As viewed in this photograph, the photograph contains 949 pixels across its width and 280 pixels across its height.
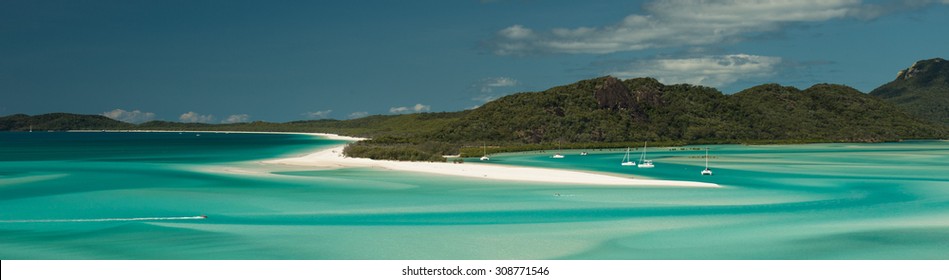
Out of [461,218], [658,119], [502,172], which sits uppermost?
[658,119]

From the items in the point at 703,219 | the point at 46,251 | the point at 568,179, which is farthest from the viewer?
the point at 568,179

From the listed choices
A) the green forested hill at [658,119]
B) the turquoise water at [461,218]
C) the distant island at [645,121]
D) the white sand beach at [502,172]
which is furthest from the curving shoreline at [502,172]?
the green forested hill at [658,119]

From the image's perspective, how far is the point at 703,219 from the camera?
109ft

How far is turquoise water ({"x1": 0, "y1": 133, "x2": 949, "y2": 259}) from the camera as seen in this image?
2553 centimetres

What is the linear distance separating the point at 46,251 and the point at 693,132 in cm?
13712

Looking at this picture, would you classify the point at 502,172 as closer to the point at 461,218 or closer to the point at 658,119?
the point at 461,218

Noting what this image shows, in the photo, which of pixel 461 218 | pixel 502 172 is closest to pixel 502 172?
pixel 502 172

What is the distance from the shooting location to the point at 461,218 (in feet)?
110

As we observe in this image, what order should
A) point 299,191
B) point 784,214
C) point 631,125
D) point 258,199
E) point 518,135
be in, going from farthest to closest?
point 631,125, point 518,135, point 299,191, point 258,199, point 784,214

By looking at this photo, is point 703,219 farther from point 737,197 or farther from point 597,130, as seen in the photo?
point 597,130

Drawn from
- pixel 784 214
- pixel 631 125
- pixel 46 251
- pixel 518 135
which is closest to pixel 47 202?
pixel 46 251

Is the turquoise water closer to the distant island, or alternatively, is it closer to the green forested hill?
the distant island

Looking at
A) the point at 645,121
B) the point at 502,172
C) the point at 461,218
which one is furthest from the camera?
the point at 645,121

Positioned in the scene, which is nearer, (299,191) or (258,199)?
(258,199)
